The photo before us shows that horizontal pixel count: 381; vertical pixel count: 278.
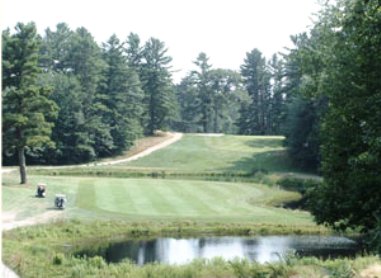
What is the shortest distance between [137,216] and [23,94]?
12827 millimetres

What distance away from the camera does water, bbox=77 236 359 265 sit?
22859mm

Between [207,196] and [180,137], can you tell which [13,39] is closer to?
[207,196]

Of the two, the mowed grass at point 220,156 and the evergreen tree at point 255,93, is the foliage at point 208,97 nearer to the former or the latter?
the evergreen tree at point 255,93

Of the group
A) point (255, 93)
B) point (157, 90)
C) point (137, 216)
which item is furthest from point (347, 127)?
point (255, 93)

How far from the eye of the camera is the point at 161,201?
35406 millimetres

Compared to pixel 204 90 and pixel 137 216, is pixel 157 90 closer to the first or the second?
pixel 204 90

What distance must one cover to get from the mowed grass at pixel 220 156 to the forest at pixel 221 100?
3.62 m

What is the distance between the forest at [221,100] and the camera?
1475 centimetres

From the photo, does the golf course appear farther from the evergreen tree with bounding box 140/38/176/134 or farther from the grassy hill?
the evergreen tree with bounding box 140/38/176/134

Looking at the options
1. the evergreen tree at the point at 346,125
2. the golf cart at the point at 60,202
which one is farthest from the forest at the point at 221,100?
the golf cart at the point at 60,202

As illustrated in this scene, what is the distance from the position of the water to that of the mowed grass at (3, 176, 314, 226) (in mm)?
3040

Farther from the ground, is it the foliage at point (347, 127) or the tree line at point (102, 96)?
the tree line at point (102, 96)

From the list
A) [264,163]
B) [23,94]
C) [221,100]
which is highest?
[221,100]

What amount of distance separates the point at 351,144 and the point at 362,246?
11643 mm
